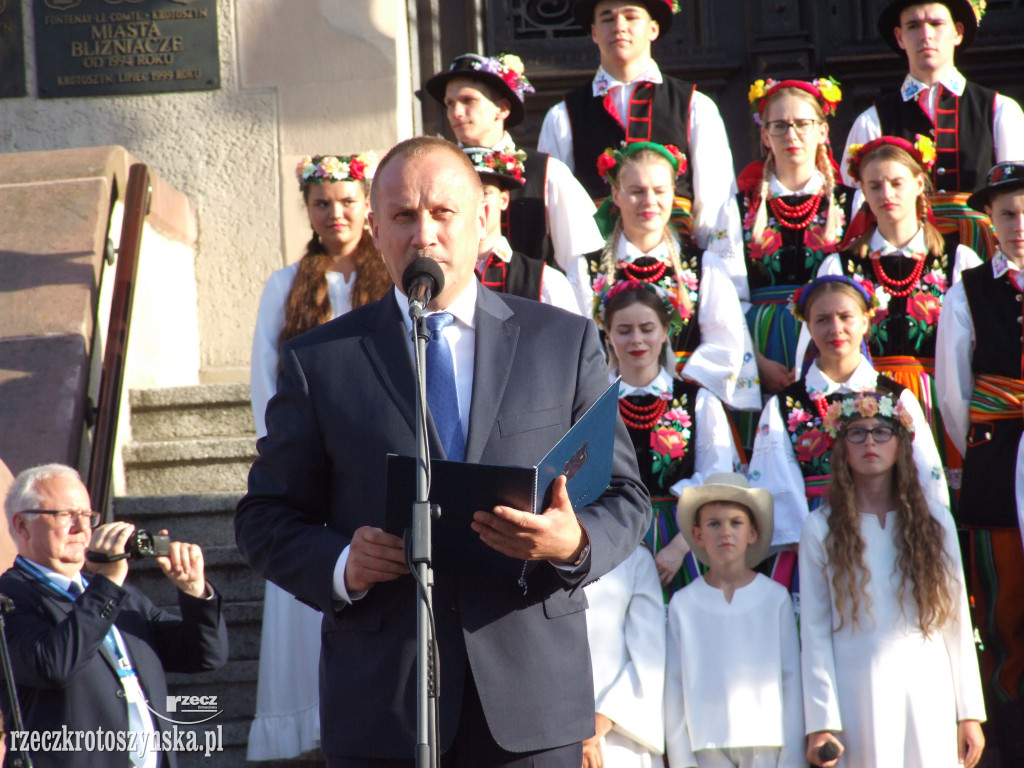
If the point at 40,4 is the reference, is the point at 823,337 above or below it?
below

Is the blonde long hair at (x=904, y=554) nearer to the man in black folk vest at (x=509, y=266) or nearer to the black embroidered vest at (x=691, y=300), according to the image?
the black embroidered vest at (x=691, y=300)

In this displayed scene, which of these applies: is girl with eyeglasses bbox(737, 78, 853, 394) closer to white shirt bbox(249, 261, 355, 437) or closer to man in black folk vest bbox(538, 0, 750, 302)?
man in black folk vest bbox(538, 0, 750, 302)

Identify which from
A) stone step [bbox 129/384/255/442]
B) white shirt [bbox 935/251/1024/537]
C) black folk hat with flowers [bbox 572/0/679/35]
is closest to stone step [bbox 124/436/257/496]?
stone step [bbox 129/384/255/442]

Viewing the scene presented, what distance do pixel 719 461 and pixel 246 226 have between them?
3704 millimetres

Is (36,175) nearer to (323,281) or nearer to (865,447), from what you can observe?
(323,281)

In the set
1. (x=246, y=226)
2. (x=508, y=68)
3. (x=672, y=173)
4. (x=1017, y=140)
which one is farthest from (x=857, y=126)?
(x=246, y=226)

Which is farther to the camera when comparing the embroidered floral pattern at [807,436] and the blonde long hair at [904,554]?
the embroidered floral pattern at [807,436]

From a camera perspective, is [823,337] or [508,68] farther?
[508,68]

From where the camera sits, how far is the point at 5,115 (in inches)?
303

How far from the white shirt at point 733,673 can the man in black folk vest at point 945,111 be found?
2429 mm

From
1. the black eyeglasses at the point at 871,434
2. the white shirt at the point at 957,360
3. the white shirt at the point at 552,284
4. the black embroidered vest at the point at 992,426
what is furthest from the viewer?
the white shirt at the point at 552,284

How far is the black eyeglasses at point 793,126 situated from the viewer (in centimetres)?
586

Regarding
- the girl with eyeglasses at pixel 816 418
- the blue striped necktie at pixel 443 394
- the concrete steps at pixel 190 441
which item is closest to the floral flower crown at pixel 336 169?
the concrete steps at pixel 190 441

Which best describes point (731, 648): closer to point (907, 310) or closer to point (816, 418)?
point (816, 418)
